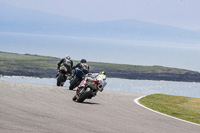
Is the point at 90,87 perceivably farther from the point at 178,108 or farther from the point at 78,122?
the point at 78,122

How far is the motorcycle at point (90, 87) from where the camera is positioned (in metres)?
16.9

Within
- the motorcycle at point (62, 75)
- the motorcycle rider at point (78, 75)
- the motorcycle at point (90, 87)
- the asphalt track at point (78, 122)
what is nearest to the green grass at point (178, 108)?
the asphalt track at point (78, 122)

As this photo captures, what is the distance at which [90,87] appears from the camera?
1716 cm

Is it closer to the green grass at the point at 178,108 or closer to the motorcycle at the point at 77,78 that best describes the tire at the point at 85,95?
the green grass at the point at 178,108

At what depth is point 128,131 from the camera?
10.4 meters

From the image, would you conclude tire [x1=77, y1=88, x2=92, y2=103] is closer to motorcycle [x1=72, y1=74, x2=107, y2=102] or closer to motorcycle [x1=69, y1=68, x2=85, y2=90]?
motorcycle [x1=72, y1=74, x2=107, y2=102]

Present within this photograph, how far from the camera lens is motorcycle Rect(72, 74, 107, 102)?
666 inches

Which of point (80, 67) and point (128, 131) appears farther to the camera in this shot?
point (80, 67)

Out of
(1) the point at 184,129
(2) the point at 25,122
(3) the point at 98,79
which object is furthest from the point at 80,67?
(2) the point at 25,122

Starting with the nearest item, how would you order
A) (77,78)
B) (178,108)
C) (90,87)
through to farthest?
(90,87) → (178,108) → (77,78)

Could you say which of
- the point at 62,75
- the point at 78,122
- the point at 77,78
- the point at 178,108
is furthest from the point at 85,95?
the point at 62,75

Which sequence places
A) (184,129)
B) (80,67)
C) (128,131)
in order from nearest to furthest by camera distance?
1. (128,131)
2. (184,129)
3. (80,67)

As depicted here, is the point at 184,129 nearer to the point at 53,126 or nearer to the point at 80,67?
the point at 53,126

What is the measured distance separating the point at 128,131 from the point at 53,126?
6.38 ft
